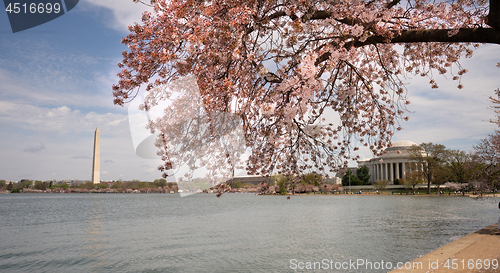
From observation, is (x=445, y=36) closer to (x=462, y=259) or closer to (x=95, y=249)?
(x=462, y=259)

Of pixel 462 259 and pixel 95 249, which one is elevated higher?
pixel 462 259

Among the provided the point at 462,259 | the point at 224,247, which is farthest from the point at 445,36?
the point at 224,247

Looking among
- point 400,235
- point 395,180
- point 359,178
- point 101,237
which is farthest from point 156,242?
point 359,178

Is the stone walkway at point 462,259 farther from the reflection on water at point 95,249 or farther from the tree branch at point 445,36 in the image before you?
the reflection on water at point 95,249

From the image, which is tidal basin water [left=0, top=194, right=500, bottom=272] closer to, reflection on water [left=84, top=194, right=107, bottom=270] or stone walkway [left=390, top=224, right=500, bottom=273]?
reflection on water [left=84, top=194, right=107, bottom=270]

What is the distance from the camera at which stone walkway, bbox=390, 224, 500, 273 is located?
16.7ft

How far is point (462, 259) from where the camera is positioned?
5738 mm

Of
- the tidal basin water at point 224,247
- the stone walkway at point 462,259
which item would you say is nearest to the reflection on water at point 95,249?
the tidal basin water at point 224,247

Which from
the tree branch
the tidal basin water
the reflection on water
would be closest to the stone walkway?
the tree branch

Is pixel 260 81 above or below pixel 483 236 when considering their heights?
above

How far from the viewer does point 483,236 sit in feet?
28.1

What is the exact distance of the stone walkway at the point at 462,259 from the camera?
5.10 meters

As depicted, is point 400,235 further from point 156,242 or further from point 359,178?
point 359,178

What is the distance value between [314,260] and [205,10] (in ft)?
38.4
